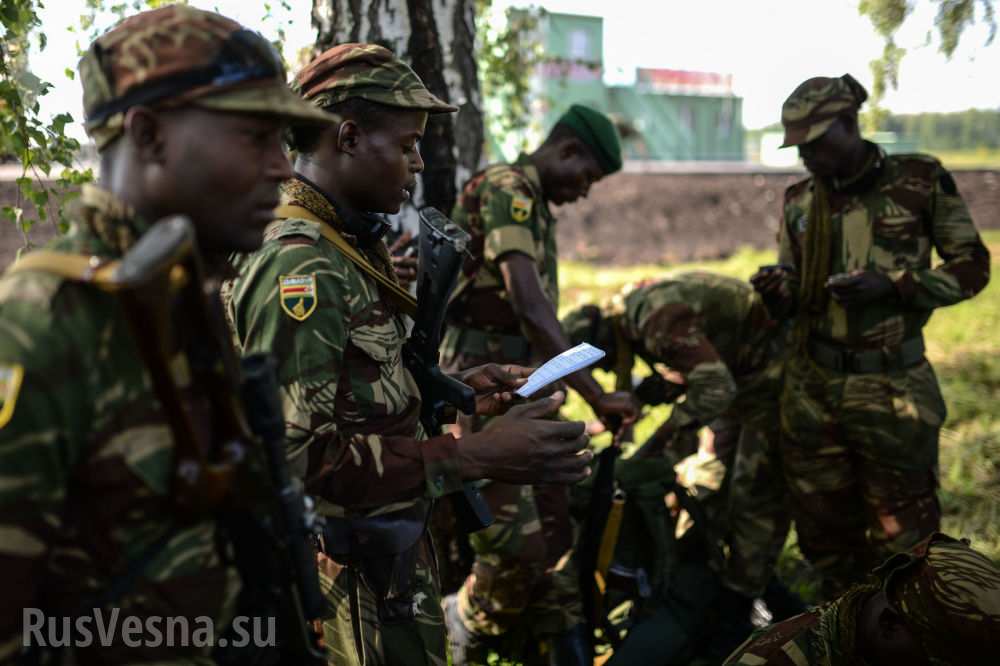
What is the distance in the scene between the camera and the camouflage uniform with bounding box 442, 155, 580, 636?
3.44 m

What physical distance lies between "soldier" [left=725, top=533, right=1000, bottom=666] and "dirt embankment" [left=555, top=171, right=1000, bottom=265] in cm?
1540

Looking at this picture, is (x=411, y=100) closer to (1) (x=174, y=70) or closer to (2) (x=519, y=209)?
(1) (x=174, y=70)

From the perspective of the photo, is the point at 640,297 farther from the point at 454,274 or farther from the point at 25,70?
the point at 25,70

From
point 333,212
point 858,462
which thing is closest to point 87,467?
point 333,212

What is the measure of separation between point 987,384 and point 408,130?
22.6ft

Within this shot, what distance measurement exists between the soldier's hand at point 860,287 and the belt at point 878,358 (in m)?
0.23

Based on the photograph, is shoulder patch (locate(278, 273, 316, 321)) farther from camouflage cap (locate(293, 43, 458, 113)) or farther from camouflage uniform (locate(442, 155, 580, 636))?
camouflage uniform (locate(442, 155, 580, 636))

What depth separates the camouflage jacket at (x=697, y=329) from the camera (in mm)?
3754

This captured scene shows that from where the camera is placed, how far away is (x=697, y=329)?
151 inches

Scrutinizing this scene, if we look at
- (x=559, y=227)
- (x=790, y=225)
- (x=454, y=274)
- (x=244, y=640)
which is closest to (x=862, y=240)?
(x=790, y=225)

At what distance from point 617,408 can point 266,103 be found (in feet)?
8.09

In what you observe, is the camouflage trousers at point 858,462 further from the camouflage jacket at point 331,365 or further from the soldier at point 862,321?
the camouflage jacket at point 331,365

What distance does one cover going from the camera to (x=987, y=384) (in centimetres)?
744

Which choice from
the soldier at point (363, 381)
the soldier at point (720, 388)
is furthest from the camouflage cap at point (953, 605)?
the soldier at point (720, 388)
